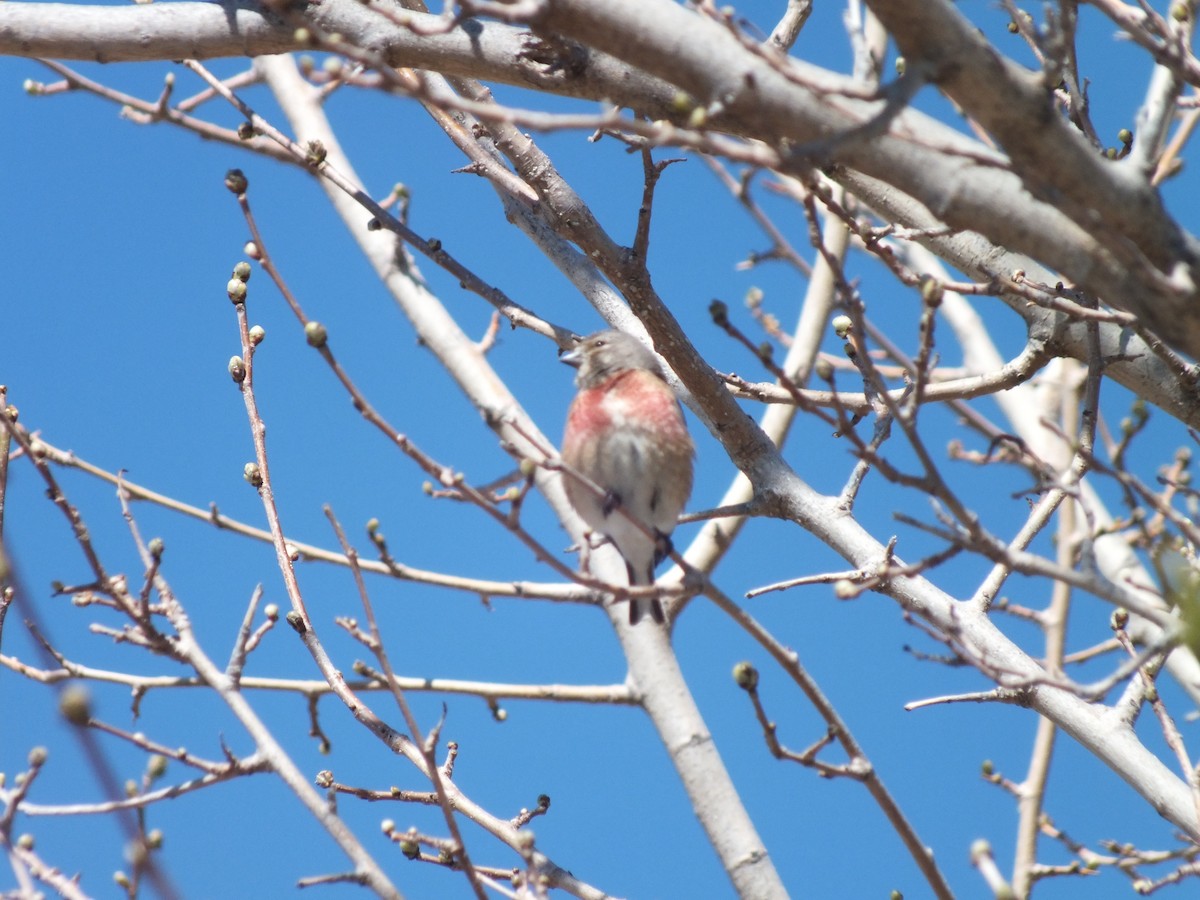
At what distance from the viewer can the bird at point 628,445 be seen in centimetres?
462

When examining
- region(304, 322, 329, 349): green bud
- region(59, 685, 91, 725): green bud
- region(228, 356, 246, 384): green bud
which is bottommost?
region(59, 685, 91, 725): green bud

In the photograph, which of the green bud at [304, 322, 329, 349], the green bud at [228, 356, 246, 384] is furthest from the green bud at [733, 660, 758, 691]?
the green bud at [228, 356, 246, 384]

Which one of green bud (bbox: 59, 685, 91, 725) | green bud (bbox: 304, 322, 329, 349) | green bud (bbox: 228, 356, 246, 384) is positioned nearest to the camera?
green bud (bbox: 59, 685, 91, 725)

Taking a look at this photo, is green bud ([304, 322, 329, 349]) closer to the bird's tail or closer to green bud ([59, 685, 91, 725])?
green bud ([59, 685, 91, 725])

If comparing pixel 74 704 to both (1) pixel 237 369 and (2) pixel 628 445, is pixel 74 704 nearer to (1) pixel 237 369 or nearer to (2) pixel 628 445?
(1) pixel 237 369

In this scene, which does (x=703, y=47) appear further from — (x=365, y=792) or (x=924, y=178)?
(x=365, y=792)

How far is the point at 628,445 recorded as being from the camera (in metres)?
4.61

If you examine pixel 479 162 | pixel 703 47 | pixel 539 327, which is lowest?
pixel 703 47

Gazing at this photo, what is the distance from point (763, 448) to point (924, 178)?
1475mm

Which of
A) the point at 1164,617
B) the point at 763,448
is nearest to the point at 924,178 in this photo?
the point at 1164,617

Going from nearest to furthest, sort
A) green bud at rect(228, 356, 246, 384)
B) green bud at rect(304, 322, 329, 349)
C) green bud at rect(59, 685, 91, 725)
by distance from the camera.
Answer: green bud at rect(59, 685, 91, 725) → green bud at rect(304, 322, 329, 349) → green bud at rect(228, 356, 246, 384)

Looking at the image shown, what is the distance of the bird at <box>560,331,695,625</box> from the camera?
462 centimetres

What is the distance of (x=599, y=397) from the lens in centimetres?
476

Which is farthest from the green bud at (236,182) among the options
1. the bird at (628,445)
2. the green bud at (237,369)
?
the bird at (628,445)
